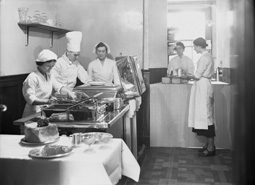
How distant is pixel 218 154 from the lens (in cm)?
481

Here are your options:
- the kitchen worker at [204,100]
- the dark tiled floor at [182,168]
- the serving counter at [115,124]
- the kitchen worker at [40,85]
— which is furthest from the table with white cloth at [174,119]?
the kitchen worker at [40,85]

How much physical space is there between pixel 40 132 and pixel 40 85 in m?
1.80

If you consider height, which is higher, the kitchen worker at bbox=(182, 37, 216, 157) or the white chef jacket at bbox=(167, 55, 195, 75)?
the white chef jacket at bbox=(167, 55, 195, 75)

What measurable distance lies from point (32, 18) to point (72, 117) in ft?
7.59

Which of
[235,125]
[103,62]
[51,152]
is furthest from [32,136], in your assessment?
[103,62]

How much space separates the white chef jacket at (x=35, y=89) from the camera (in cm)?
369

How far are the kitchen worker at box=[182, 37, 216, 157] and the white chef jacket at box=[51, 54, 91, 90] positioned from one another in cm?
171

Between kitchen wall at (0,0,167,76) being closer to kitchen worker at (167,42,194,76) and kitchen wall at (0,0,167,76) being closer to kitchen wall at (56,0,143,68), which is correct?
kitchen wall at (56,0,143,68)

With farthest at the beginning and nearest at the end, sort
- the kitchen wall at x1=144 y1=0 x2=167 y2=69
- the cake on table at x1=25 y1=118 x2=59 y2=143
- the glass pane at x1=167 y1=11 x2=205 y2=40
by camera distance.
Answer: the glass pane at x1=167 y1=11 x2=205 y2=40 < the kitchen wall at x1=144 y1=0 x2=167 y2=69 < the cake on table at x1=25 y1=118 x2=59 y2=143

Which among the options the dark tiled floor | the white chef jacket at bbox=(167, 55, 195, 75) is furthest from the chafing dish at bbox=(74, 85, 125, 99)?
the white chef jacket at bbox=(167, 55, 195, 75)

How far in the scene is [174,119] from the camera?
520cm

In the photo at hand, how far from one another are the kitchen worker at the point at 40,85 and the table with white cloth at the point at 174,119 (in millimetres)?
1774

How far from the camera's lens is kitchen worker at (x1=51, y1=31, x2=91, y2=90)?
4.96m

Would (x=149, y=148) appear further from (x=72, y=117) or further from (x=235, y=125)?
(x=235, y=125)
